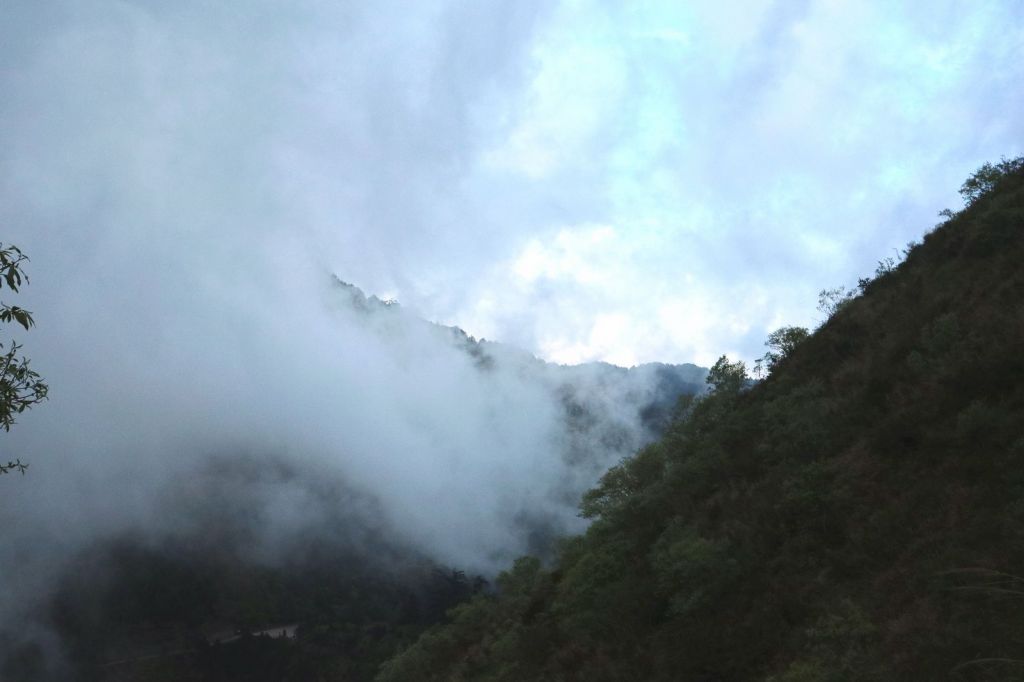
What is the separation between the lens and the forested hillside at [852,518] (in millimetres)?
13891

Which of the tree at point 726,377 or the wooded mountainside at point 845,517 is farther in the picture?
the tree at point 726,377

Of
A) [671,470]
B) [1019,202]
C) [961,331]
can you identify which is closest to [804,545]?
[961,331]

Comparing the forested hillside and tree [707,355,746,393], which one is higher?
tree [707,355,746,393]

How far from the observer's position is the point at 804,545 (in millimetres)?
19031

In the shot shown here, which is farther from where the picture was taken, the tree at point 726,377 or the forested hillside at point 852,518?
the tree at point 726,377

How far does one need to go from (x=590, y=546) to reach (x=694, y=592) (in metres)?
13.9

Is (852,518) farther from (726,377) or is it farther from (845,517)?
→ (726,377)

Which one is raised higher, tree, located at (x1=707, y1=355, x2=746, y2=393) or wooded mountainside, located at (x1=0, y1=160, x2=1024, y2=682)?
tree, located at (x1=707, y1=355, x2=746, y2=393)

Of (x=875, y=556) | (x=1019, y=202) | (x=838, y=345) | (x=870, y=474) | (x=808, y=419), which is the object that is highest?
(x=1019, y=202)

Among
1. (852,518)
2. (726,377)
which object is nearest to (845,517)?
(852,518)

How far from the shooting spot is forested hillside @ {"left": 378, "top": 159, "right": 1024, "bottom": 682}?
45.6ft

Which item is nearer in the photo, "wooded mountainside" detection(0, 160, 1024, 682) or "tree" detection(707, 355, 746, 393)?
"wooded mountainside" detection(0, 160, 1024, 682)

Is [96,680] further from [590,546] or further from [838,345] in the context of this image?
[838,345]

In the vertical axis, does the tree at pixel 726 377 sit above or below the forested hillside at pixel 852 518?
above
